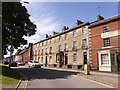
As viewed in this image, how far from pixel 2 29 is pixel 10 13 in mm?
2990

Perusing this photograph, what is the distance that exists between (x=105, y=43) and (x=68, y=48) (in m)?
14.5

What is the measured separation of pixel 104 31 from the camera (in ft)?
117

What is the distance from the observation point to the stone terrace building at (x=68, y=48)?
137ft

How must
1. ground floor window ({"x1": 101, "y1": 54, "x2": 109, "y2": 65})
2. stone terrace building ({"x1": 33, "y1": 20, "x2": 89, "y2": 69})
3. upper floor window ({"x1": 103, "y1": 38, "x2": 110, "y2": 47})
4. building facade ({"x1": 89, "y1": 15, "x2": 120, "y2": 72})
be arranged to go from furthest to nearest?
stone terrace building ({"x1": 33, "y1": 20, "x2": 89, "y2": 69})
upper floor window ({"x1": 103, "y1": 38, "x2": 110, "y2": 47})
ground floor window ({"x1": 101, "y1": 54, "x2": 109, "y2": 65})
building facade ({"x1": 89, "y1": 15, "x2": 120, "y2": 72})

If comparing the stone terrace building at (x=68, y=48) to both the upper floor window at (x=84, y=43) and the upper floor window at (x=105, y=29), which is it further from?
the upper floor window at (x=105, y=29)

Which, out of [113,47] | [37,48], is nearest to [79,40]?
[113,47]

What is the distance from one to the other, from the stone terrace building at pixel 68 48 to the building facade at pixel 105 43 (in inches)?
97.6

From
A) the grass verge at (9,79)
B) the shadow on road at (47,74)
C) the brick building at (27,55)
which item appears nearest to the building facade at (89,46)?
the shadow on road at (47,74)

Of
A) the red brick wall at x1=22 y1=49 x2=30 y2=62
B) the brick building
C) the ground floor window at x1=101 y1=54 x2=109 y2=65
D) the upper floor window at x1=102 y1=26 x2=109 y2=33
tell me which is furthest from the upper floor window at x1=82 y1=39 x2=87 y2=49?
the red brick wall at x1=22 y1=49 x2=30 y2=62

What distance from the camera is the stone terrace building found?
4178cm

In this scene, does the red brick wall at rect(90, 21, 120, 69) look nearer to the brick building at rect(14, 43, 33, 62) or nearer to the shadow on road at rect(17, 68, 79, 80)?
the shadow on road at rect(17, 68, 79, 80)

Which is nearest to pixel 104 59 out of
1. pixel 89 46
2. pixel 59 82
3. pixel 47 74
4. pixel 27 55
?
pixel 89 46

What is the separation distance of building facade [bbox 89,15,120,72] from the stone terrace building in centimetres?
248

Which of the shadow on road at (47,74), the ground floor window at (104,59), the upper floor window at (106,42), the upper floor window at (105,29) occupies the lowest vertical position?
the shadow on road at (47,74)
